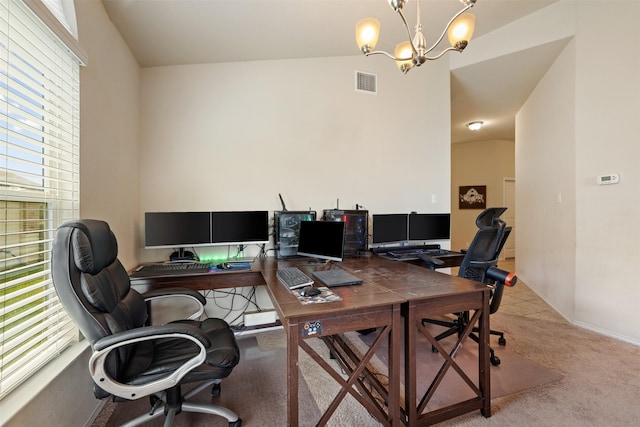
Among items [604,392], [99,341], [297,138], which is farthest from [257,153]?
[604,392]

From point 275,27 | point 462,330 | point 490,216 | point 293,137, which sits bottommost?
point 462,330

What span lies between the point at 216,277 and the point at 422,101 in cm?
310

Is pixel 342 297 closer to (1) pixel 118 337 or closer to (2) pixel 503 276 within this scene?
(1) pixel 118 337

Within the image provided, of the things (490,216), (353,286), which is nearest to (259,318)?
(353,286)

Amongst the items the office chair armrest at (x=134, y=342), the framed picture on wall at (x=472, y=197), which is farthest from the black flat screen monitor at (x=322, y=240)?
the framed picture on wall at (x=472, y=197)

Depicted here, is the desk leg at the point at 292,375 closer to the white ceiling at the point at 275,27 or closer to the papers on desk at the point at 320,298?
the papers on desk at the point at 320,298

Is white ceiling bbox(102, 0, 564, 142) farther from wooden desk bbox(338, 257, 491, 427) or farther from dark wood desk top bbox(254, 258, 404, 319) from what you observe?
wooden desk bbox(338, 257, 491, 427)

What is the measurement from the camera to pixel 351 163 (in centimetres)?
315

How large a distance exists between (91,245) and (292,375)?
3.64 ft

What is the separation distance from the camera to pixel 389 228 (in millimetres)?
3043

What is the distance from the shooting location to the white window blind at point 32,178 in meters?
1.15

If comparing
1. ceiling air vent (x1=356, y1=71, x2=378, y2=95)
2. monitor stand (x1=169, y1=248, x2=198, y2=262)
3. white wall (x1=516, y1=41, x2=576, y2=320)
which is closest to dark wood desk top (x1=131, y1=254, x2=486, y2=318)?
monitor stand (x1=169, y1=248, x2=198, y2=262)

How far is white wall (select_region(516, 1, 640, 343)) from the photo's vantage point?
97.2 inches

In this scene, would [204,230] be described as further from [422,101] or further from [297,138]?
[422,101]
